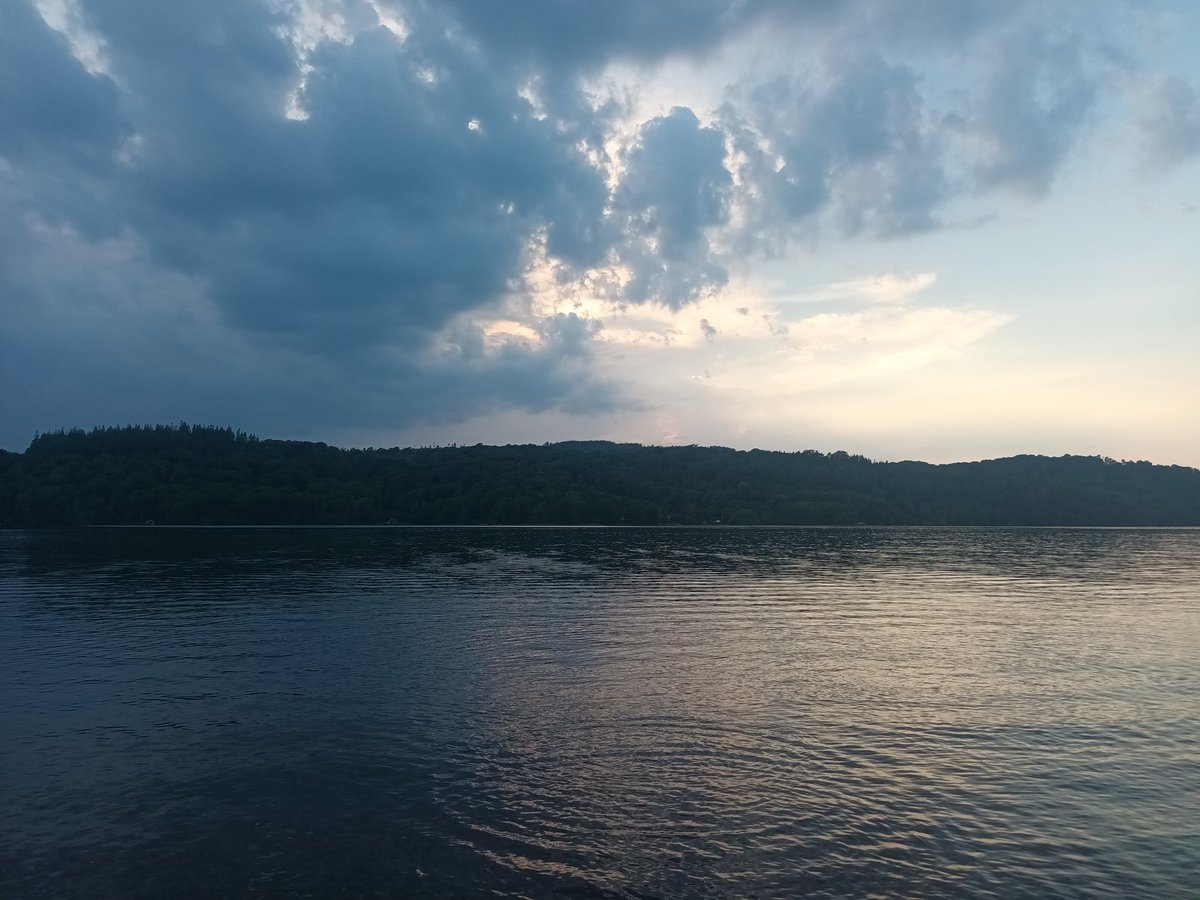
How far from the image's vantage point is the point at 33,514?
189 m

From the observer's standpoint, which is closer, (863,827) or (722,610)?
(863,827)

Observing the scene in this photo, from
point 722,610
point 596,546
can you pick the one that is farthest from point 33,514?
point 722,610

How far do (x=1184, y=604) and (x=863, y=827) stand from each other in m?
52.9

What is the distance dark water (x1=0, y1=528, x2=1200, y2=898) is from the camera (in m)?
14.5

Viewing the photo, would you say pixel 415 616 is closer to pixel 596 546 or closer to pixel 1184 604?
pixel 1184 604

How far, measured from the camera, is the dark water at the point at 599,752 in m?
14.5

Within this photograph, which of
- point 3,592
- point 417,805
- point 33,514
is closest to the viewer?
point 417,805

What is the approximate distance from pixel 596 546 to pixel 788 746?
4063 inches

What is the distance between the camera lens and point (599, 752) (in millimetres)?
20969

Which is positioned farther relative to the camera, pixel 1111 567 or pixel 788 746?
pixel 1111 567

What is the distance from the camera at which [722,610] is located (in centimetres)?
5053

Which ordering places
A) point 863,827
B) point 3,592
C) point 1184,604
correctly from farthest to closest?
point 3,592 → point 1184,604 → point 863,827

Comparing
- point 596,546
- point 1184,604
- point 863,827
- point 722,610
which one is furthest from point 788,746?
point 596,546

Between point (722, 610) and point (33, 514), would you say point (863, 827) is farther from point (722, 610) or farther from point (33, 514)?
point (33, 514)
